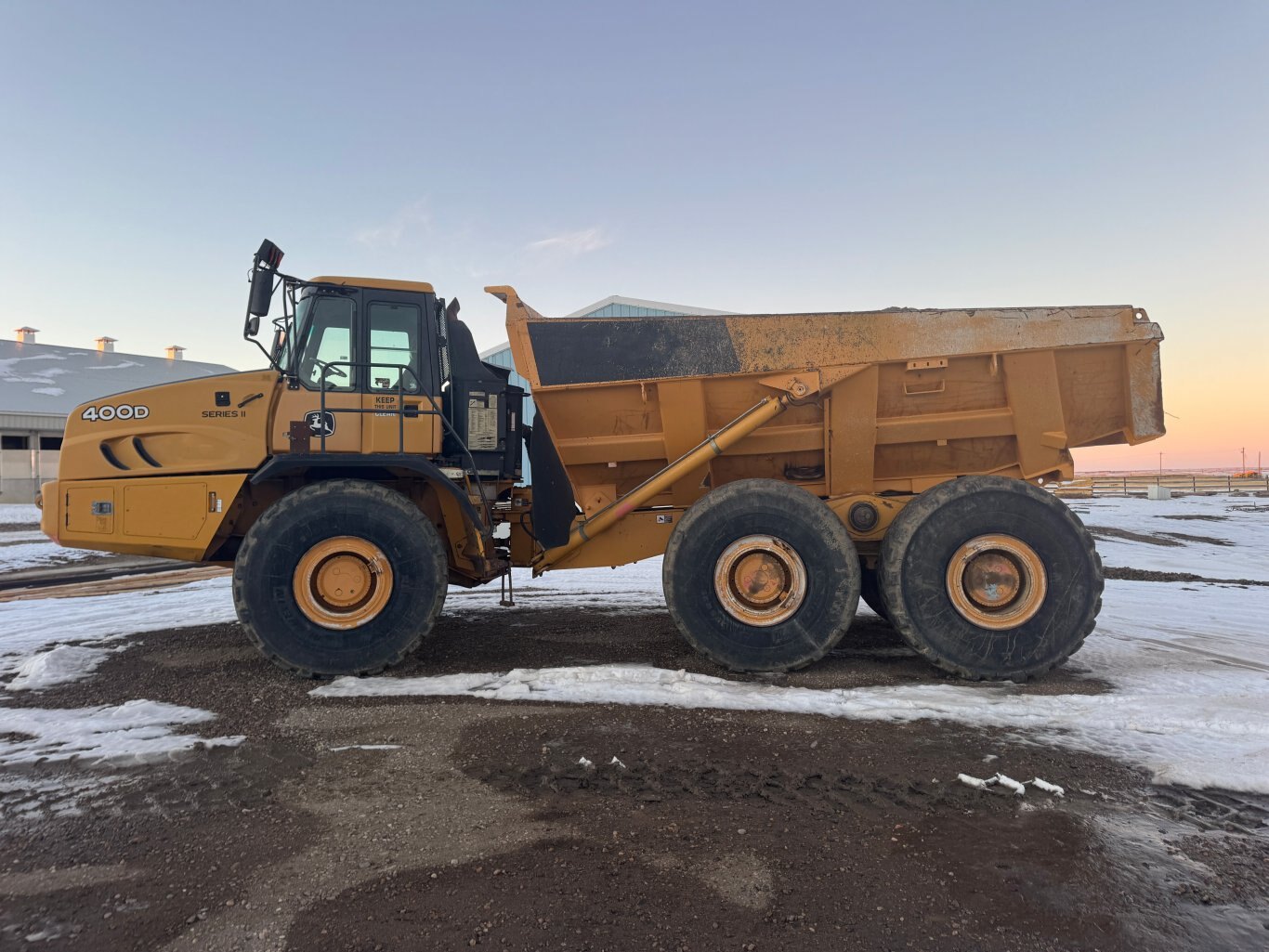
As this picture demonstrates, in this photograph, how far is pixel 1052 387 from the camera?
4.76 meters

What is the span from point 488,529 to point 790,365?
264 centimetres

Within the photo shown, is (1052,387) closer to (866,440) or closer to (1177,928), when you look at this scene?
(866,440)

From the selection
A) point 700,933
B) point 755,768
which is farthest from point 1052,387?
point 700,933

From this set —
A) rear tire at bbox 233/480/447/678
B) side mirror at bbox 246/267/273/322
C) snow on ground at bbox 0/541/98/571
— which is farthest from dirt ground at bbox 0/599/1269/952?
snow on ground at bbox 0/541/98/571

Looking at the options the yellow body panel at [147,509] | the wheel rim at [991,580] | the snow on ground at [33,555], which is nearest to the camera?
the wheel rim at [991,580]

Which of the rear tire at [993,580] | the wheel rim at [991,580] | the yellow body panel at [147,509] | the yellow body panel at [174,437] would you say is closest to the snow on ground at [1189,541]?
the rear tire at [993,580]

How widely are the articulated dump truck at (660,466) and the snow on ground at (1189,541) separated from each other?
658cm

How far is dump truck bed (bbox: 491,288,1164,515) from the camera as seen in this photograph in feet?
15.4

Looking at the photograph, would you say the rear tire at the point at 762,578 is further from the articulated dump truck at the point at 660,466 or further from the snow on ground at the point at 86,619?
the snow on ground at the point at 86,619

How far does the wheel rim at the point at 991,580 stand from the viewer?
435 cm

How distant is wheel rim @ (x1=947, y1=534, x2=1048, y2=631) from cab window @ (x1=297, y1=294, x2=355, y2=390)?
4565 mm

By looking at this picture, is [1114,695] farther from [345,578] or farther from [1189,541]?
[1189,541]

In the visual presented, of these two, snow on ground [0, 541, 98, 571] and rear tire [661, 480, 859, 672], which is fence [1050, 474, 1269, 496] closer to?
rear tire [661, 480, 859, 672]

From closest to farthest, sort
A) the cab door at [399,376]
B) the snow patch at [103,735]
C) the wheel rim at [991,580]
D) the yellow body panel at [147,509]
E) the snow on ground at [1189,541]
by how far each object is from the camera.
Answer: the snow patch at [103,735] → the wheel rim at [991,580] → the yellow body panel at [147,509] → the cab door at [399,376] → the snow on ground at [1189,541]
